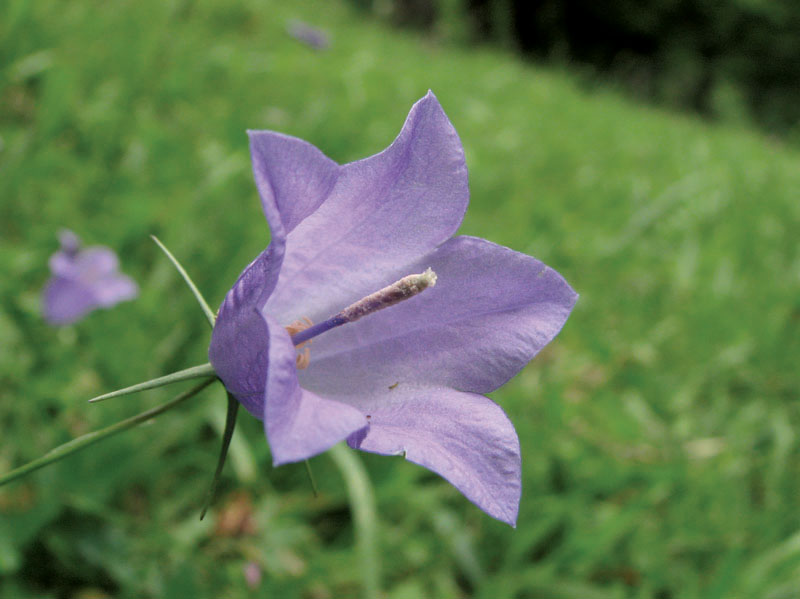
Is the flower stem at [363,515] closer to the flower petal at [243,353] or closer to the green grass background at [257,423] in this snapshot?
the green grass background at [257,423]

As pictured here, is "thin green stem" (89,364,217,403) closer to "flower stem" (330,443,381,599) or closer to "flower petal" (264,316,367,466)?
"flower petal" (264,316,367,466)

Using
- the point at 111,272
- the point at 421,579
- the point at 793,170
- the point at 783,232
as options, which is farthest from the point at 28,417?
the point at 793,170

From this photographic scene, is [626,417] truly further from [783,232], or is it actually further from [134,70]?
[783,232]

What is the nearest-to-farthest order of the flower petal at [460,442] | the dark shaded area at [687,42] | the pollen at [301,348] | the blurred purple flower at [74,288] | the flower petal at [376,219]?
the flower petal at [460,442], the flower petal at [376,219], the pollen at [301,348], the blurred purple flower at [74,288], the dark shaded area at [687,42]

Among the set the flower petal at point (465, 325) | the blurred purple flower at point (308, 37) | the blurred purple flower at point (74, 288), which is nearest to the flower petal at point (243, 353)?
the flower petal at point (465, 325)

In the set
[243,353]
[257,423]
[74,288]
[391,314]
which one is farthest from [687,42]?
[243,353]

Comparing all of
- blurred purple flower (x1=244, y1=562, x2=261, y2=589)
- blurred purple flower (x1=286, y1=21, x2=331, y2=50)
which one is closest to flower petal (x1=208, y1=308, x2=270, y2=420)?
blurred purple flower (x1=244, y1=562, x2=261, y2=589)
